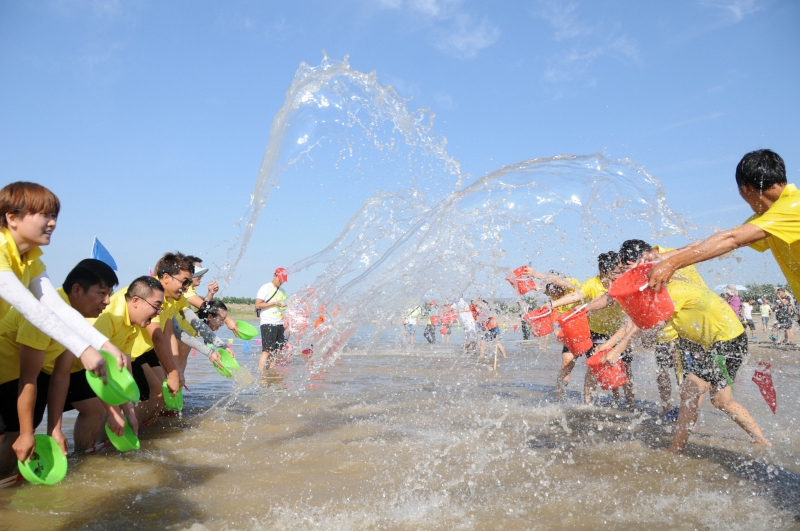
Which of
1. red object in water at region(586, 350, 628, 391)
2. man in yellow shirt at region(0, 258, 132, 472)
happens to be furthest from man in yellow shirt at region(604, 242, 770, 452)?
man in yellow shirt at region(0, 258, 132, 472)

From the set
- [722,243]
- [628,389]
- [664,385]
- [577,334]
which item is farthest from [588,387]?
[722,243]

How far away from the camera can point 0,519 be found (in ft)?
8.66

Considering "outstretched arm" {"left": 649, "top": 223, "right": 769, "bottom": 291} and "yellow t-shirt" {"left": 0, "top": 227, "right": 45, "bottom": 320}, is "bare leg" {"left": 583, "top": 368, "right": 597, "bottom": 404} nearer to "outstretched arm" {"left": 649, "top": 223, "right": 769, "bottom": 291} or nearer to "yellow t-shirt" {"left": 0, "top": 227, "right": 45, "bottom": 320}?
"outstretched arm" {"left": 649, "top": 223, "right": 769, "bottom": 291}

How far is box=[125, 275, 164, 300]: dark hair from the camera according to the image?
4008 mm

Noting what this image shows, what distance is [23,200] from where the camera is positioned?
2.66 m

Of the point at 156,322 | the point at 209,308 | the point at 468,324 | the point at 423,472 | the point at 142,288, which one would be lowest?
the point at 423,472

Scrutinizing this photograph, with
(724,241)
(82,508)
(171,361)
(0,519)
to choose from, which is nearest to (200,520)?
(82,508)

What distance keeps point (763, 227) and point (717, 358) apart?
5.21 feet

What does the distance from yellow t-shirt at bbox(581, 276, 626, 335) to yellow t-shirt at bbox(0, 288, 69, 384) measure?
488 centimetres

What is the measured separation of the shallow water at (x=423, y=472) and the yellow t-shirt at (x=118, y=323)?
0.82 m

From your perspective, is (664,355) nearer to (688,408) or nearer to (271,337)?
(688,408)

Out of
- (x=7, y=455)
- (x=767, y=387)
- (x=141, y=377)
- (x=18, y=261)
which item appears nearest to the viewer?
(x=18, y=261)

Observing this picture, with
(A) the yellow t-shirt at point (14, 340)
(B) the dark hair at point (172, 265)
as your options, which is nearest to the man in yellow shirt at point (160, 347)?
(B) the dark hair at point (172, 265)

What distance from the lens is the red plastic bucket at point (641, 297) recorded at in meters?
3.29
